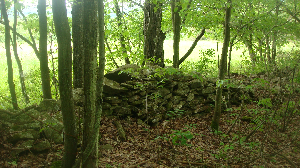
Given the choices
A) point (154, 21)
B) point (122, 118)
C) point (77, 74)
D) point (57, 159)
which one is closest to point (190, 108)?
point (122, 118)

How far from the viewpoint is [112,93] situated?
6605 millimetres

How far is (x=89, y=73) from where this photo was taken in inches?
125

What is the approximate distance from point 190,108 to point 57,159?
5187 mm

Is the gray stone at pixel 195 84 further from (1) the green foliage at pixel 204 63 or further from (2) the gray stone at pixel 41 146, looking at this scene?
(2) the gray stone at pixel 41 146

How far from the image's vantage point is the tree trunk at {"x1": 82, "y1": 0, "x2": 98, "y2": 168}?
10.3 feet

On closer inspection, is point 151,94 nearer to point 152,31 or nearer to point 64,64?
point 152,31

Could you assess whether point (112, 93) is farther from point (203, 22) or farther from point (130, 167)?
point (203, 22)

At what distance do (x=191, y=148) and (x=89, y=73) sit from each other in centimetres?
388

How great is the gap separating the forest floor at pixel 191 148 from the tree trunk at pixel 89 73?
1.00m

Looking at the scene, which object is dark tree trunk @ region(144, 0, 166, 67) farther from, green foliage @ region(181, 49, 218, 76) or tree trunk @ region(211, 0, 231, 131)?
tree trunk @ region(211, 0, 231, 131)

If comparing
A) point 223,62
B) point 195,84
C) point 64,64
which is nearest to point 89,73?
point 64,64

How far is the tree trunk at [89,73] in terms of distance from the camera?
10.3 feet

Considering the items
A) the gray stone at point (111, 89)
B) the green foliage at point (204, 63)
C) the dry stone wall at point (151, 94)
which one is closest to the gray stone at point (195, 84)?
the dry stone wall at point (151, 94)

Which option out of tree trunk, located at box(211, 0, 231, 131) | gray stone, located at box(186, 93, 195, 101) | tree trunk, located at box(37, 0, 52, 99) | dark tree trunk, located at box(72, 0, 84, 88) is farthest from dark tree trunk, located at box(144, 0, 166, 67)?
tree trunk, located at box(37, 0, 52, 99)
